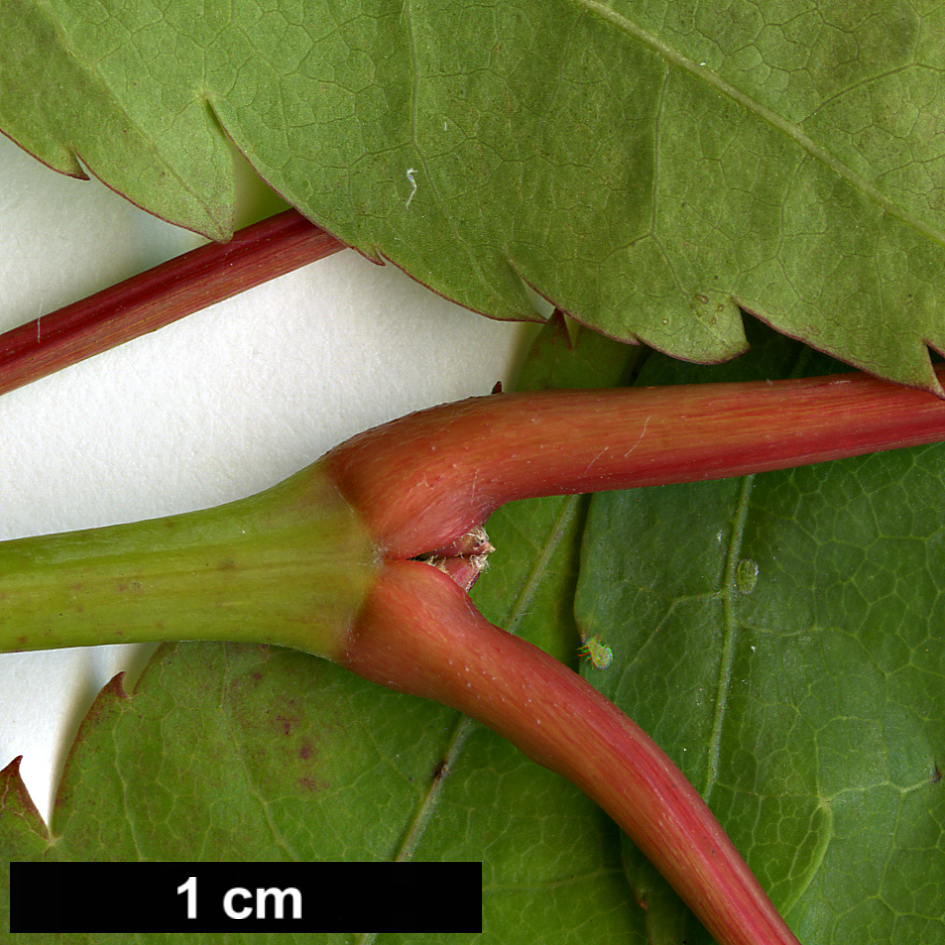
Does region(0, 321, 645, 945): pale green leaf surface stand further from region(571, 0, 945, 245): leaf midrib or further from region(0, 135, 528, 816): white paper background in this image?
region(571, 0, 945, 245): leaf midrib

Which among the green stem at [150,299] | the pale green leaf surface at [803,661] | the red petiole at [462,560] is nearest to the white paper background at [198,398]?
the green stem at [150,299]

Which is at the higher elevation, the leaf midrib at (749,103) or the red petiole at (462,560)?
the leaf midrib at (749,103)

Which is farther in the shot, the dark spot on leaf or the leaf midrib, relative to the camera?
the dark spot on leaf

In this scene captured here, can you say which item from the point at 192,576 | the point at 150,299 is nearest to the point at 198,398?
the point at 150,299

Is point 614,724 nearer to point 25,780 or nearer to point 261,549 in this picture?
point 261,549

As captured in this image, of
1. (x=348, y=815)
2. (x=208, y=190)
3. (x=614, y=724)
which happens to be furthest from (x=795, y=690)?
(x=208, y=190)

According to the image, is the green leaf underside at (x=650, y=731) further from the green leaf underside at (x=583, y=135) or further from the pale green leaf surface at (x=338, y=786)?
the green leaf underside at (x=583, y=135)

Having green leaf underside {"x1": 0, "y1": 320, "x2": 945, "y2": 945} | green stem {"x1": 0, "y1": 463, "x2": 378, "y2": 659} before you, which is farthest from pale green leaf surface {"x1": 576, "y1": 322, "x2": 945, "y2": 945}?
green stem {"x1": 0, "y1": 463, "x2": 378, "y2": 659}
